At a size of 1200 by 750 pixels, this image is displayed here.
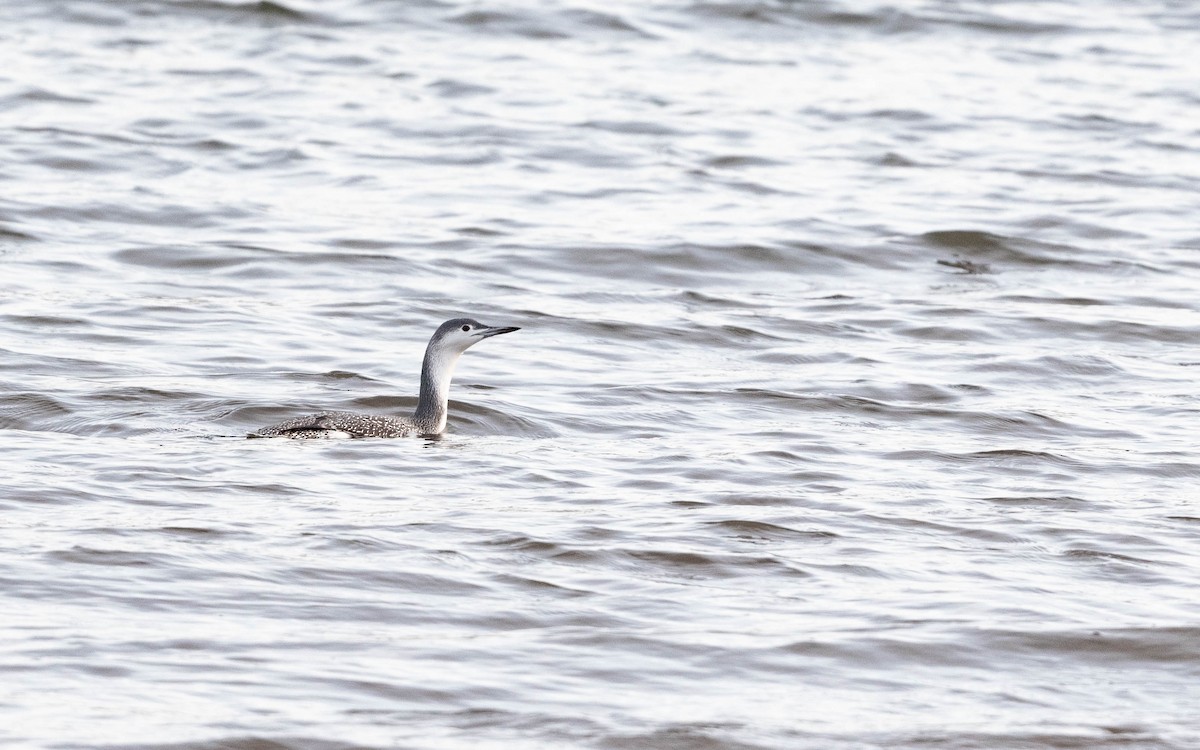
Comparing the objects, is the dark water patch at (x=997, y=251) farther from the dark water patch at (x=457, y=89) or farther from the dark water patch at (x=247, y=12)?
the dark water patch at (x=247, y=12)

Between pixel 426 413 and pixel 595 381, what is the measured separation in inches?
54.3

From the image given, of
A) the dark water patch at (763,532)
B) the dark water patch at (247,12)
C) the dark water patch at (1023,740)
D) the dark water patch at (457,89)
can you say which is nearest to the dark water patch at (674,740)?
the dark water patch at (1023,740)

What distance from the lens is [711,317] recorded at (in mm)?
14953

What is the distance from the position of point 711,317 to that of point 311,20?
510 inches

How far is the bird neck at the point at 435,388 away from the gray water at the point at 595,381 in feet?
1.43

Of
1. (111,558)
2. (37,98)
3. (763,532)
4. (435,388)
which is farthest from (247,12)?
(111,558)

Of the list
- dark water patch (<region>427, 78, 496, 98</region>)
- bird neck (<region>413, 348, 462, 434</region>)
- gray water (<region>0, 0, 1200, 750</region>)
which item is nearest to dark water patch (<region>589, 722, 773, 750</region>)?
gray water (<region>0, 0, 1200, 750</region>)

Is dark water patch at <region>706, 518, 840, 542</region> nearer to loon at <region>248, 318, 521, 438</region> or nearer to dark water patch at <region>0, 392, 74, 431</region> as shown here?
loon at <region>248, 318, 521, 438</region>

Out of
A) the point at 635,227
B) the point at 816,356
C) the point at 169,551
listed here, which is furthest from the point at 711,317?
the point at 169,551

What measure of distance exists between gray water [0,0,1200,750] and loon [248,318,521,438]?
0.20m

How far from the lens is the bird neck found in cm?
1193

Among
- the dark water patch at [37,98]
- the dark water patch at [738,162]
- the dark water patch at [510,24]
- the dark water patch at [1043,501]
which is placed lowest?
the dark water patch at [1043,501]

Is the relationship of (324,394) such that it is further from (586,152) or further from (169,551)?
(586,152)

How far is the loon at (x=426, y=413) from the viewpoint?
1095 centimetres
